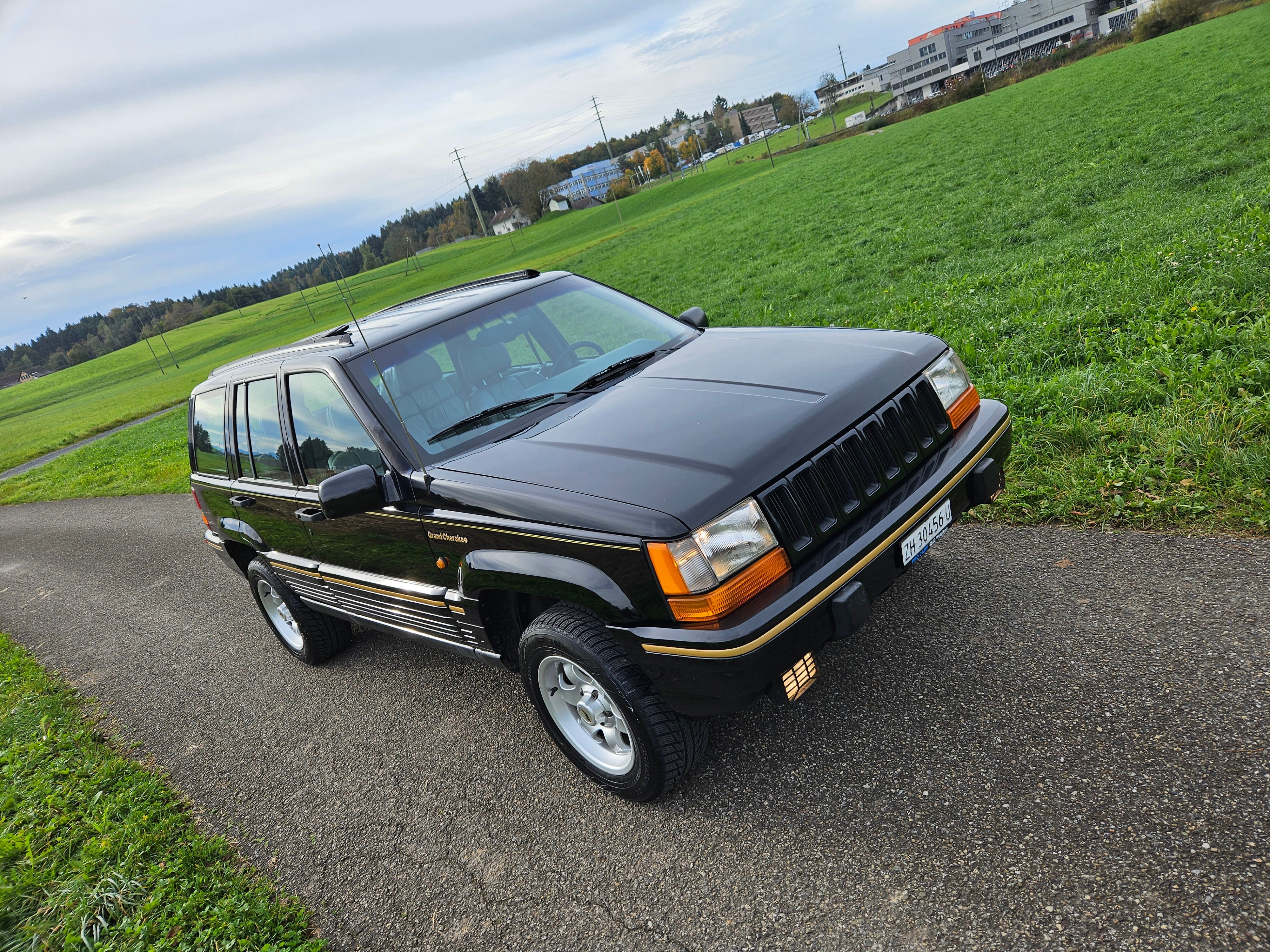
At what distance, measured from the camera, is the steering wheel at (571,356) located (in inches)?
153

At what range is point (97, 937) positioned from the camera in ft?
10.3

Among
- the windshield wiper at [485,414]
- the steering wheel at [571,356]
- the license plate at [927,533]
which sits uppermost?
the steering wheel at [571,356]

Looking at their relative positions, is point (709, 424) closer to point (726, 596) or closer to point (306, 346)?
point (726, 596)

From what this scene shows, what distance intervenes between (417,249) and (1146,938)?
56722 mm

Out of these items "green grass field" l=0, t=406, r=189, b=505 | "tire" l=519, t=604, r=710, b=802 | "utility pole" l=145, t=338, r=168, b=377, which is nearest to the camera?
"tire" l=519, t=604, r=710, b=802

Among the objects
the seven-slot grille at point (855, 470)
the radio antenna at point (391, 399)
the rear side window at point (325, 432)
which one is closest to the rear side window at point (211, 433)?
the rear side window at point (325, 432)

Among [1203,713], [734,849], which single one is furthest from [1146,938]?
[734,849]

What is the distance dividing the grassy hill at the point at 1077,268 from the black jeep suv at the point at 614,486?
1500 mm

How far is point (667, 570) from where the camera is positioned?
250cm

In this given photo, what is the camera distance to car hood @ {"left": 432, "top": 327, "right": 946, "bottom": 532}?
8.61ft

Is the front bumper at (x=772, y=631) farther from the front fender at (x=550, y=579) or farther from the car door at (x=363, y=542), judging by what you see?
the car door at (x=363, y=542)

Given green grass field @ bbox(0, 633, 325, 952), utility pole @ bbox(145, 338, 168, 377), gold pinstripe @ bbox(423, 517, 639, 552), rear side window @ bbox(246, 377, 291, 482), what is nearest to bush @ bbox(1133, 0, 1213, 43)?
rear side window @ bbox(246, 377, 291, 482)

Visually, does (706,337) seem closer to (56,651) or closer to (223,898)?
(223,898)

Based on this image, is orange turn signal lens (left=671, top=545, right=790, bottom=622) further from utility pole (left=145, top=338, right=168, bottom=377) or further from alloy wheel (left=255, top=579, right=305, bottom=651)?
utility pole (left=145, top=338, right=168, bottom=377)
